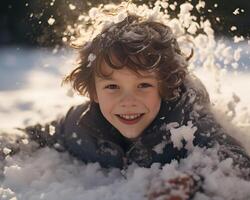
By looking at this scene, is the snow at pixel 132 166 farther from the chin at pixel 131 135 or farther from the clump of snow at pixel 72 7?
the clump of snow at pixel 72 7

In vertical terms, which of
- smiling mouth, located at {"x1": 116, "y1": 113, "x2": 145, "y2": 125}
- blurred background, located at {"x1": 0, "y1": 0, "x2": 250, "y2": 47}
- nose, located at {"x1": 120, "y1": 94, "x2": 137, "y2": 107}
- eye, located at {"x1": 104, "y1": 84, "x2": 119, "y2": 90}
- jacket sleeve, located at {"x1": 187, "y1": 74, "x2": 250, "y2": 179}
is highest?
eye, located at {"x1": 104, "y1": 84, "x2": 119, "y2": 90}

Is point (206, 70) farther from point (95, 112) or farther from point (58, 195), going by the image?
point (58, 195)

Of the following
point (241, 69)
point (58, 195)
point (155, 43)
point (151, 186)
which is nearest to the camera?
point (151, 186)

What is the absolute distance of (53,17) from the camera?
13.5 feet

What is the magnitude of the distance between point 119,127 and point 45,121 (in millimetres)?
436

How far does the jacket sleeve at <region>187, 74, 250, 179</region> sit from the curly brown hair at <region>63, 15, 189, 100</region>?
0.07 meters

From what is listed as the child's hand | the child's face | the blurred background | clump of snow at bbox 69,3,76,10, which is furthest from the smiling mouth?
clump of snow at bbox 69,3,76,10

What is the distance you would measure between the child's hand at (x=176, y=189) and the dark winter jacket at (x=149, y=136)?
18cm

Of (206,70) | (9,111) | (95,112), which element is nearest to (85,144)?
(95,112)

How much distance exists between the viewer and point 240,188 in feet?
5.44

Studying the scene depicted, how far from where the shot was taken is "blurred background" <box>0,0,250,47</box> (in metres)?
4.01

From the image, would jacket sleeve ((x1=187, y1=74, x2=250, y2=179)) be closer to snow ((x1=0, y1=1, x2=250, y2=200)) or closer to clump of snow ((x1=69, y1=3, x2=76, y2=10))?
snow ((x1=0, y1=1, x2=250, y2=200))

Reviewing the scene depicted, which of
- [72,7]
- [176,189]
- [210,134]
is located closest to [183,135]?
[210,134]

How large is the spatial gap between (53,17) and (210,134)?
8.03 feet
